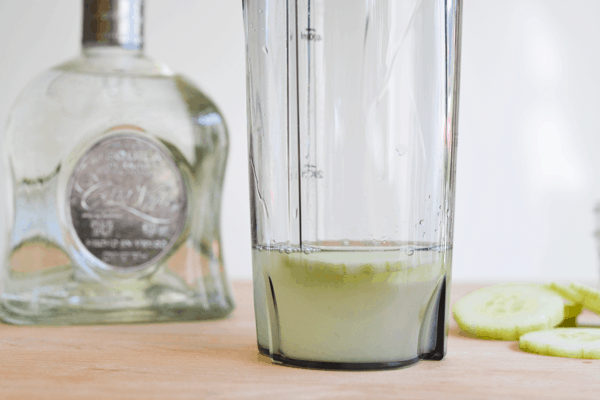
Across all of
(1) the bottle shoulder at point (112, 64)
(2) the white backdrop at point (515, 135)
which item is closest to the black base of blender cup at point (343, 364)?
(1) the bottle shoulder at point (112, 64)

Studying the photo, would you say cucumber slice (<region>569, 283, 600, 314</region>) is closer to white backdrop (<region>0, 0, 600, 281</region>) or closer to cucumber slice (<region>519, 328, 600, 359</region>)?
cucumber slice (<region>519, 328, 600, 359</region>)

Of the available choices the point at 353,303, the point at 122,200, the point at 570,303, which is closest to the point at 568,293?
the point at 570,303

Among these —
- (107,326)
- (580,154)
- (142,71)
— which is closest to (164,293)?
(107,326)

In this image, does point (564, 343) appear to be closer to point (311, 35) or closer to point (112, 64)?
point (311, 35)

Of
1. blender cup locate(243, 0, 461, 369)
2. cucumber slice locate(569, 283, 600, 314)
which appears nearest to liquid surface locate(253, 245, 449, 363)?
blender cup locate(243, 0, 461, 369)

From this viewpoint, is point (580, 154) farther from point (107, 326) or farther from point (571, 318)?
point (107, 326)

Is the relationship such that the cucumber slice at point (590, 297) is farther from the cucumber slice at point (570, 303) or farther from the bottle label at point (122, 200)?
the bottle label at point (122, 200)

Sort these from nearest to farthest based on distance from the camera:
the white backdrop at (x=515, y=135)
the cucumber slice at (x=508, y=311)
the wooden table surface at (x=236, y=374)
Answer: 1. the wooden table surface at (x=236, y=374)
2. the cucumber slice at (x=508, y=311)
3. the white backdrop at (x=515, y=135)
